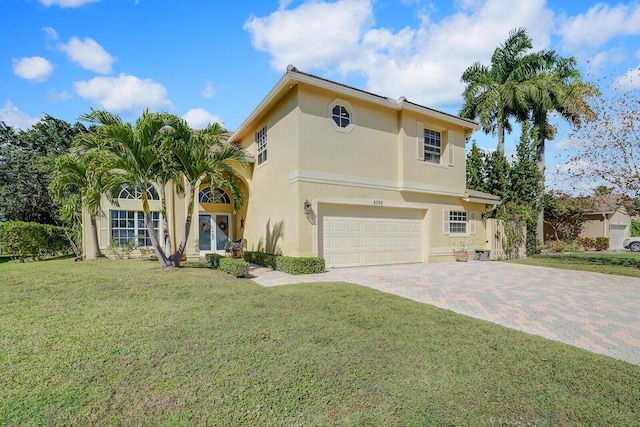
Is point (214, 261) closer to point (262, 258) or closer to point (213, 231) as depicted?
point (262, 258)

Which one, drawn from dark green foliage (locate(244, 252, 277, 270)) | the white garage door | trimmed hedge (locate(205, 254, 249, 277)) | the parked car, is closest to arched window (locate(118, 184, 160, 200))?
dark green foliage (locate(244, 252, 277, 270))

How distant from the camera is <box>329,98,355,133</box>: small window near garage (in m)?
12.4

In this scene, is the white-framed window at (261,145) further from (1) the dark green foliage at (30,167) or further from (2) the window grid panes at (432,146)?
(1) the dark green foliage at (30,167)

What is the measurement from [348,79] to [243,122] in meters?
5.82

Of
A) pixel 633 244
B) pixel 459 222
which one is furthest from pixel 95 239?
pixel 633 244

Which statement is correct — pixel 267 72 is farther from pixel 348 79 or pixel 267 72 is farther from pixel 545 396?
pixel 545 396

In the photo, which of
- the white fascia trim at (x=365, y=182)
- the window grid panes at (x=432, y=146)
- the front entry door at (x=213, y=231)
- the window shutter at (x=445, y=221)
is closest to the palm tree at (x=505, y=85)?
the window grid panes at (x=432, y=146)

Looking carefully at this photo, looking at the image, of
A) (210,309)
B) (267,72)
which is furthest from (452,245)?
(210,309)

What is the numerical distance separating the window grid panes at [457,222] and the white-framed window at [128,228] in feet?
48.1

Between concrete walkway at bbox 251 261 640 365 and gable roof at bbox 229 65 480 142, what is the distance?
687 centimetres

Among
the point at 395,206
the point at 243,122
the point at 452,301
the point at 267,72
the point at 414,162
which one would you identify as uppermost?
the point at 267,72

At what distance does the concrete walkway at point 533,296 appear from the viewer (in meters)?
5.19

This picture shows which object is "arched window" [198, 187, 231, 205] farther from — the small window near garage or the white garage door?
the small window near garage

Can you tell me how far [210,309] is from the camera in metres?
5.86
